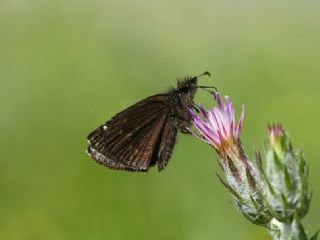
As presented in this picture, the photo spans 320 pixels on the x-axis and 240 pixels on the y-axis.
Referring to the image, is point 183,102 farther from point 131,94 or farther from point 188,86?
point 131,94

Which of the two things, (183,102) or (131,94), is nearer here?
(183,102)

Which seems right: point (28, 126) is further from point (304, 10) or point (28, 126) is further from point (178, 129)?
point (304, 10)

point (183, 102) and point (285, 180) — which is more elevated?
point (183, 102)

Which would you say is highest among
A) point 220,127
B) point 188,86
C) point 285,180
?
point 188,86

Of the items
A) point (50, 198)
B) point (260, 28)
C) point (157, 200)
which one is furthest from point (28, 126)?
point (260, 28)

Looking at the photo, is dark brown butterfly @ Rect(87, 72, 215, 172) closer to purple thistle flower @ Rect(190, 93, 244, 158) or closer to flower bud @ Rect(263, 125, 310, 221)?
purple thistle flower @ Rect(190, 93, 244, 158)

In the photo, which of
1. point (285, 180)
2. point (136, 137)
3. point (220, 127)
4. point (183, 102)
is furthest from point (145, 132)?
point (285, 180)

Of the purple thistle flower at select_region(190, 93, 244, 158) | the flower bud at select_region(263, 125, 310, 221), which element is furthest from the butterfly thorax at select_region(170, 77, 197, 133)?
the flower bud at select_region(263, 125, 310, 221)
